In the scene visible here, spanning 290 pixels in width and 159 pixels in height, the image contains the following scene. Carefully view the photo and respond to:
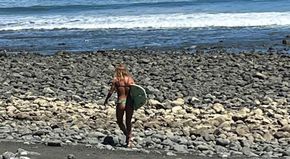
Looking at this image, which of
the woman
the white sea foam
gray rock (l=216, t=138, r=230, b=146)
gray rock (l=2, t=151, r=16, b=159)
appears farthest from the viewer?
the white sea foam

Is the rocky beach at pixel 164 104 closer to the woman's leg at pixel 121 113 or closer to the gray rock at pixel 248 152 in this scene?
the gray rock at pixel 248 152

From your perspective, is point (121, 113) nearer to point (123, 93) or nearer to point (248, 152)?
point (123, 93)

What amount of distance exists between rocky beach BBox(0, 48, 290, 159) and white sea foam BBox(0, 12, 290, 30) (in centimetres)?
1458

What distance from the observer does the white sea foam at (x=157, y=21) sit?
36594 mm

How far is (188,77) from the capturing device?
56.7ft

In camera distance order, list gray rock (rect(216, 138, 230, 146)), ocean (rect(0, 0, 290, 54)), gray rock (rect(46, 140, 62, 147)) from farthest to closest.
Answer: ocean (rect(0, 0, 290, 54))
gray rock (rect(216, 138, 230, 146))
gray rock (rect(46, 140, 62, 147))

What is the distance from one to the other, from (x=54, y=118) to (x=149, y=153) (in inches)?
130

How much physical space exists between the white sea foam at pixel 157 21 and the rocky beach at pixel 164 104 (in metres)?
14.6

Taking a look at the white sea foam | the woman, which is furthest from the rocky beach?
the white sea foam

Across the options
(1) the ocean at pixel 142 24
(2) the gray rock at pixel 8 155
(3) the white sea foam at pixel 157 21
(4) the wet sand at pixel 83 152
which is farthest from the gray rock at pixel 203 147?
(3) the white sea foam at pixel 157 21

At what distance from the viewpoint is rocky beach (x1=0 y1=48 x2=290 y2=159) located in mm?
10578

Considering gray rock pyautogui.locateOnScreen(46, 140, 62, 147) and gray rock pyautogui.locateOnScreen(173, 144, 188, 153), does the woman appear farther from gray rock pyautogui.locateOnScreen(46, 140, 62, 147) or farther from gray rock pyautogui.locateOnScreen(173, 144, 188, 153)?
gray rock pyautogui.locateOnScreen(46, 140, 62, 147)

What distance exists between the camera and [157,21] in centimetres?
3938

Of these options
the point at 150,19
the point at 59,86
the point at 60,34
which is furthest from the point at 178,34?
the point at 59,86
